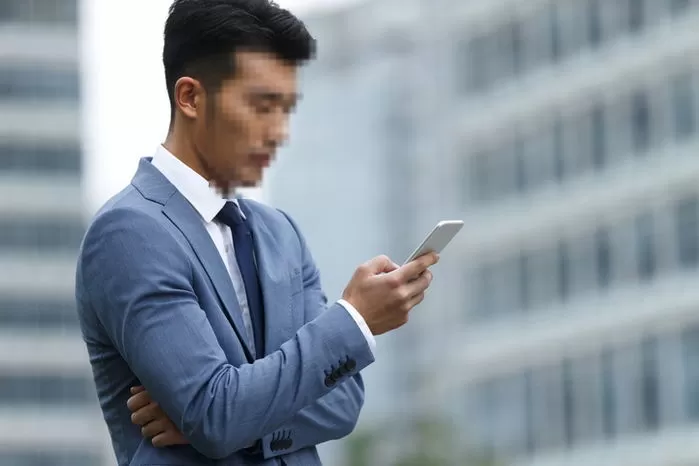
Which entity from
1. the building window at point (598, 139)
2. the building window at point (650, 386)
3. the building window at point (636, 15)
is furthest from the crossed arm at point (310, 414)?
the building window at point (598, 139)

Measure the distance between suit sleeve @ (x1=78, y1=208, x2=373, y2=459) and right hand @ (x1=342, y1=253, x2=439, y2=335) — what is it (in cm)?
4

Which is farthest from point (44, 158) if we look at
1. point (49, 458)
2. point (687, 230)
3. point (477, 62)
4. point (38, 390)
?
point (687, 230)

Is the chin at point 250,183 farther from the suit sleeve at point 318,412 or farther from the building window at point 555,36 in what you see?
the building window at point 555,36

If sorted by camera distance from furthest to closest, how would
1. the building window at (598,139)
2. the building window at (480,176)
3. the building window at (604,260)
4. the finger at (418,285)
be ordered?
1. the building window at (480,176)
2. the building window at (598,139)
3. the building window at (604,260)
4. the finger at (418,285)

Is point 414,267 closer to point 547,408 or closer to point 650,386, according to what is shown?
point 650,386

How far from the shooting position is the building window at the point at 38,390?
68250 mm

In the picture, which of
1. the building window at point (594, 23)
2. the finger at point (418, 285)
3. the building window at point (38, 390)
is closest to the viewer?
the finger at point (418, 285)

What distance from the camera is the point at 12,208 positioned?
68.2 metres

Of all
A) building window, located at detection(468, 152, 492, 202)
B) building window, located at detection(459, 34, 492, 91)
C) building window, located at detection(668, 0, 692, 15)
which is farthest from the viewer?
building window, located at detection(459, 34, 492, 91)

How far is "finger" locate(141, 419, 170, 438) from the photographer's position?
345cm

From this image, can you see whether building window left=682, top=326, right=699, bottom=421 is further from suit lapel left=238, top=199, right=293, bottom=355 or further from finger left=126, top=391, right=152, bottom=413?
finger left=126, top=391, right=152, bottom=413

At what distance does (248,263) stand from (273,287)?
65mm

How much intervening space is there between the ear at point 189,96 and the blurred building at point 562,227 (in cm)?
3902

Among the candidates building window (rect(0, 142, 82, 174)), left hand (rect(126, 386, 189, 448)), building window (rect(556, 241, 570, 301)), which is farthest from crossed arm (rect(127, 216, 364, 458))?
building window (rect(0, 142, 82, 174))
